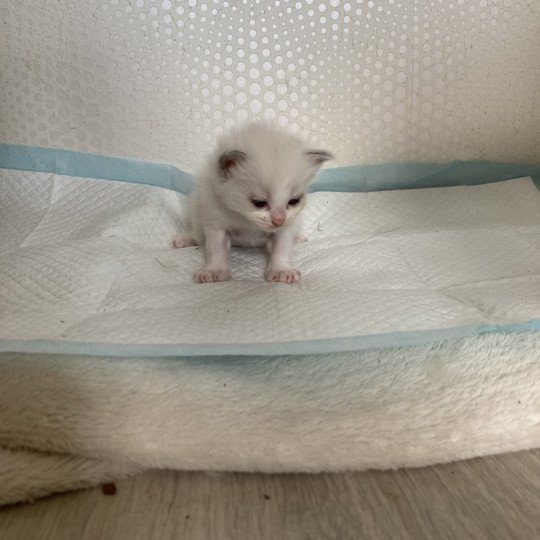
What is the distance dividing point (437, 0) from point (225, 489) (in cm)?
178

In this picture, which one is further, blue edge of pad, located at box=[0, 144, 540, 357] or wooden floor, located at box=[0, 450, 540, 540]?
blue edge of pad, located at box=[0, 144, 540, 357]

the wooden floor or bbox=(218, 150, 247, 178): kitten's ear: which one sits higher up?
bbox=(218, 150, 247, 178): kitten's ear

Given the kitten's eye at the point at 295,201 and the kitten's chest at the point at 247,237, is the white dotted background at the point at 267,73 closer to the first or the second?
the kitten's chest at the point at 247,237

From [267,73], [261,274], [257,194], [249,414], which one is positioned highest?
[267,73]

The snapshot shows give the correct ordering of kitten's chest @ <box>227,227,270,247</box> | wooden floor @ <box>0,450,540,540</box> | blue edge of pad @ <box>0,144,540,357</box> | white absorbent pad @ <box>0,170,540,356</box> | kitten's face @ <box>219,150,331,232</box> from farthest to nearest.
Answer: blue edge of pad @ <box>0,144,540,357</box>
kitten's chest @ <box>227,227,270,247</box>
kitten's face @ <box>219,150,331,232</box>
white absorbent pad @ <box>0,170,540,356</box>
wooden floor @ <box>0,450,540,540</box>

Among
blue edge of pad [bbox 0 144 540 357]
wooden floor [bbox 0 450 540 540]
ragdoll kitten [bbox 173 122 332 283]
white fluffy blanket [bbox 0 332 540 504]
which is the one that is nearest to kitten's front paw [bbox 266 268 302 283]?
ragdoll kitten [bbox 173 122 332 283]

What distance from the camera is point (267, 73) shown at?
6.27 ft

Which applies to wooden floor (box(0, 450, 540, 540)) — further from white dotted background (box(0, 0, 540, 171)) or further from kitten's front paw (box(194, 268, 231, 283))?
white dotted background (box(0, 0, 540, 171))

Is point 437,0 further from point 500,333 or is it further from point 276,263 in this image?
point 500,333

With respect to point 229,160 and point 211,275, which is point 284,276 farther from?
point 229,160

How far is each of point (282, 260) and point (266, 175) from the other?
0.23 m

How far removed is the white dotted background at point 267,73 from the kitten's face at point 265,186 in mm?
655

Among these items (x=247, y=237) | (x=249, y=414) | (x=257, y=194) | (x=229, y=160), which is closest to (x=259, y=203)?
(x=257, y=194)

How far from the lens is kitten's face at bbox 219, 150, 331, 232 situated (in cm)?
131
